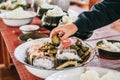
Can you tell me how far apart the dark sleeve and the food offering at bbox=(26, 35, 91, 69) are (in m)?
0.13

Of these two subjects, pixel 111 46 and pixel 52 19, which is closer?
pixel 111 46

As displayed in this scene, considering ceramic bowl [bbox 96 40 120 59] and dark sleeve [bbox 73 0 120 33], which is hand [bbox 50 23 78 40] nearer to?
dark sleeve [bbox 73 0 120 33]

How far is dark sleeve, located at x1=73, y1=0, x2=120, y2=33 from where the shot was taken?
3.55 ft

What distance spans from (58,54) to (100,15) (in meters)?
0.35

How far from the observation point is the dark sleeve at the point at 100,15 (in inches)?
42.6

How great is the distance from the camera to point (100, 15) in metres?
1.11

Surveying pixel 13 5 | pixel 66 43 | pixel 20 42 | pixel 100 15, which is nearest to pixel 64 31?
pixel 66 43

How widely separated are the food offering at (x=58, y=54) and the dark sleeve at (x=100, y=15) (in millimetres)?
126

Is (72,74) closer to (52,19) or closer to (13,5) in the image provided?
(52,19)

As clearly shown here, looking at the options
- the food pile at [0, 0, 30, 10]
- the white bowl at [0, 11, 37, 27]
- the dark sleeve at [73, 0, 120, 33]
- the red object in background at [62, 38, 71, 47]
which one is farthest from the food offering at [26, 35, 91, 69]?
the food pile at [0, 0, 30, 10]

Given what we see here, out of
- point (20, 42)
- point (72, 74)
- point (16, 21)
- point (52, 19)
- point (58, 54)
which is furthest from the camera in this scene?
point (16, 21)

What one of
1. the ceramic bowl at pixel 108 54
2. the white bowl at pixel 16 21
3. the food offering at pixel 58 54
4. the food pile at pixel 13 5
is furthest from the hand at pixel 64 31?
the food pile at pixel 13 5

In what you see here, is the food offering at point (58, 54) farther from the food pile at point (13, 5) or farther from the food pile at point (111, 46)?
the food pile at point (13, 5)

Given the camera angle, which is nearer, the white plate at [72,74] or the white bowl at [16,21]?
the white plate at [72,74]
